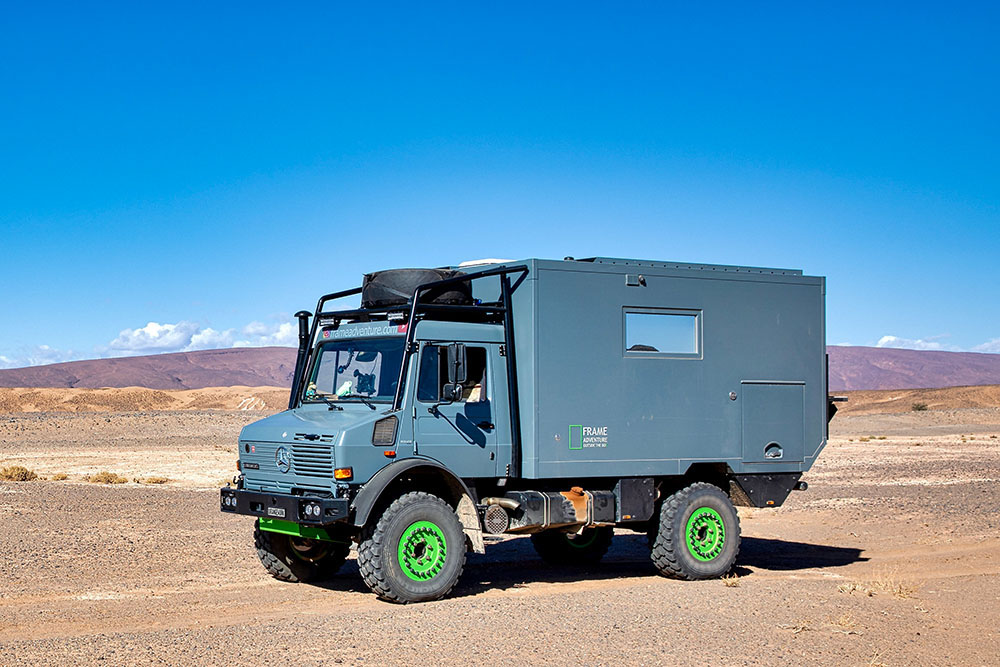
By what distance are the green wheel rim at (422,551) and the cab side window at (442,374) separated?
1.35 metres

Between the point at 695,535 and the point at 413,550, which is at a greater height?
the point at 413,550

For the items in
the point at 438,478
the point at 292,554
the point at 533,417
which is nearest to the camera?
the point at 438,478

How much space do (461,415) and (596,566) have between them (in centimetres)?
424

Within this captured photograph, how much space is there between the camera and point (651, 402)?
12602mm

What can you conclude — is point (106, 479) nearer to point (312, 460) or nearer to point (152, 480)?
point (152, 480)

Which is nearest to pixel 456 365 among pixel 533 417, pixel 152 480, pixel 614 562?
pixel 533 417

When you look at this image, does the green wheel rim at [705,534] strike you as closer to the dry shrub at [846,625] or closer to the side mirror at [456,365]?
the dry shrub at [846,625]

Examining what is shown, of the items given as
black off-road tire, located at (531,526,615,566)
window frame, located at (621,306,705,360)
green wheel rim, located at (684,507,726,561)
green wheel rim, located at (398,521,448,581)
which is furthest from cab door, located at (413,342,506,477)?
black off-road tire, located at (531,526,615,566)

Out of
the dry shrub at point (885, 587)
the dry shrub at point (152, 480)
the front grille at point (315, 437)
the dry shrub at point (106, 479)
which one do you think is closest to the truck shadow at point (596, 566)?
the dry shrub at point (885, 587)

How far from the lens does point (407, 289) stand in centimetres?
1195

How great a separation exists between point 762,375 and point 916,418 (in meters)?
57.2

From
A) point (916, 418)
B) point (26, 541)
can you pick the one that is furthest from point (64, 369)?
point (26, 541)

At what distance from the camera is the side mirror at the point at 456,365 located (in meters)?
10.8

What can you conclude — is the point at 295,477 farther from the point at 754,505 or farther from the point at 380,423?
the point at 754,505
